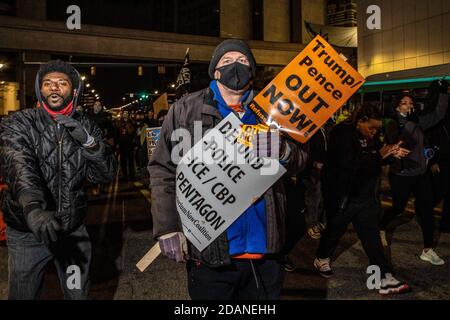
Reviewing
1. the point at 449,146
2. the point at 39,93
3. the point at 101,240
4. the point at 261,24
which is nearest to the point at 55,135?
the point at 39,93

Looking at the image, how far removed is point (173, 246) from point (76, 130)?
96 centimetres

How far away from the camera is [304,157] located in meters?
2.53

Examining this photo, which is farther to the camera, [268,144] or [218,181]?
[218,181]

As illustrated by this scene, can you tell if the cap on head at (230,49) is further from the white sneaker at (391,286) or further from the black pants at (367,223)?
the white sneaker at (391,286)

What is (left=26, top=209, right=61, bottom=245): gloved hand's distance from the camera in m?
2.15

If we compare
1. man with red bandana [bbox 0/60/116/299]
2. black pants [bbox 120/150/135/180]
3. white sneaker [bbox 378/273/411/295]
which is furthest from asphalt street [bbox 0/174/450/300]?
black pants [bbox 120/150/135/180]

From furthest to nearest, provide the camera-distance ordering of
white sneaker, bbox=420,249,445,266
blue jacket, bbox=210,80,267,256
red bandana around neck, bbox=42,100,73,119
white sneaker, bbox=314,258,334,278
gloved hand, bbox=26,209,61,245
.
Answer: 1. white sneaker, bbox=420,249,445,266
2. white sneaker, bbox=314,258,334,278
3. red bandana around neck, bbox=42,100,73,119
4. blue jacket, bbox=210,80,267,256
5. gloved hand, bbox=26,209,61,245

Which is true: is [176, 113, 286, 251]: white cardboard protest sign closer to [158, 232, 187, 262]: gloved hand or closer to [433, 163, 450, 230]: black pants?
[158, 232, 187, 262]: gloved hand

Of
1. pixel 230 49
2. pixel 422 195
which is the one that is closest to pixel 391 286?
pixel 422 195

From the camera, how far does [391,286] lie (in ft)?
14.1

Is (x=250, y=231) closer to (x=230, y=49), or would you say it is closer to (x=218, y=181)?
(x=218, y=181)

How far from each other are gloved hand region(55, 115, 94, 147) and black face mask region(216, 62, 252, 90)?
0.89 m

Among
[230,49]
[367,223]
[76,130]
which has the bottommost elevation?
[367,223]

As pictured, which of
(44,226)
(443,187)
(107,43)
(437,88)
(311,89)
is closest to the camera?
(44,226)
